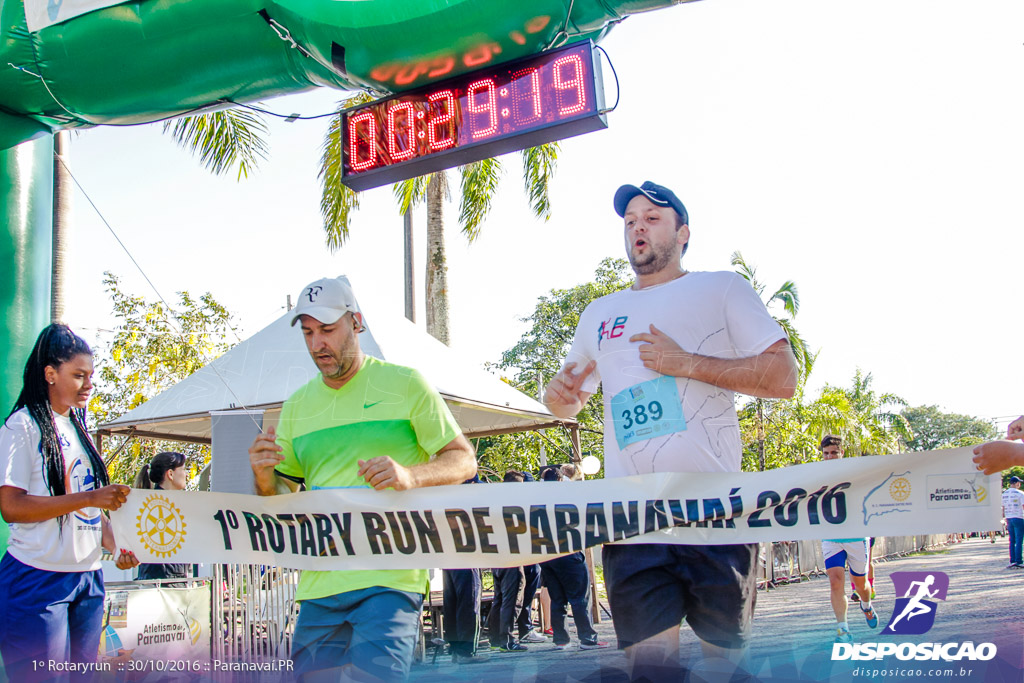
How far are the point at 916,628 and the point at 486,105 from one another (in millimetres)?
3038

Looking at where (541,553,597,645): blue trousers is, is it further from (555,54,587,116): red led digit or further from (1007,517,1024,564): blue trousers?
(1007,517,1024,564): blue trousers

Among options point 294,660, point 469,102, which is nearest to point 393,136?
point 469,102

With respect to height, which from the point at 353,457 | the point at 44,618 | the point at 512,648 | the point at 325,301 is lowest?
the point at 512,648

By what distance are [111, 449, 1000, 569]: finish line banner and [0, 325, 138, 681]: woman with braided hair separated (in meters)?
0.22

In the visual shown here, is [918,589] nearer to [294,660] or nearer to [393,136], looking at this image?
[294,660]

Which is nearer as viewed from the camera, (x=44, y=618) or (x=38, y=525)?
(x=44, y=618)

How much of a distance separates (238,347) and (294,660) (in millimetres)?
5761

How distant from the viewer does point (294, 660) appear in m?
2.74

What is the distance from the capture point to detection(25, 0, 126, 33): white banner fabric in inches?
189

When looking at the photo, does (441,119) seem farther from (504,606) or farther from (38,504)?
(504,606)

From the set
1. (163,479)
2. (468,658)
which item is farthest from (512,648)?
(163,479)

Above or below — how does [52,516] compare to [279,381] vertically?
below

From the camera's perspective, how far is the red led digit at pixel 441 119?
173 inches

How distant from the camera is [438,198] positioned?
12.5 m
